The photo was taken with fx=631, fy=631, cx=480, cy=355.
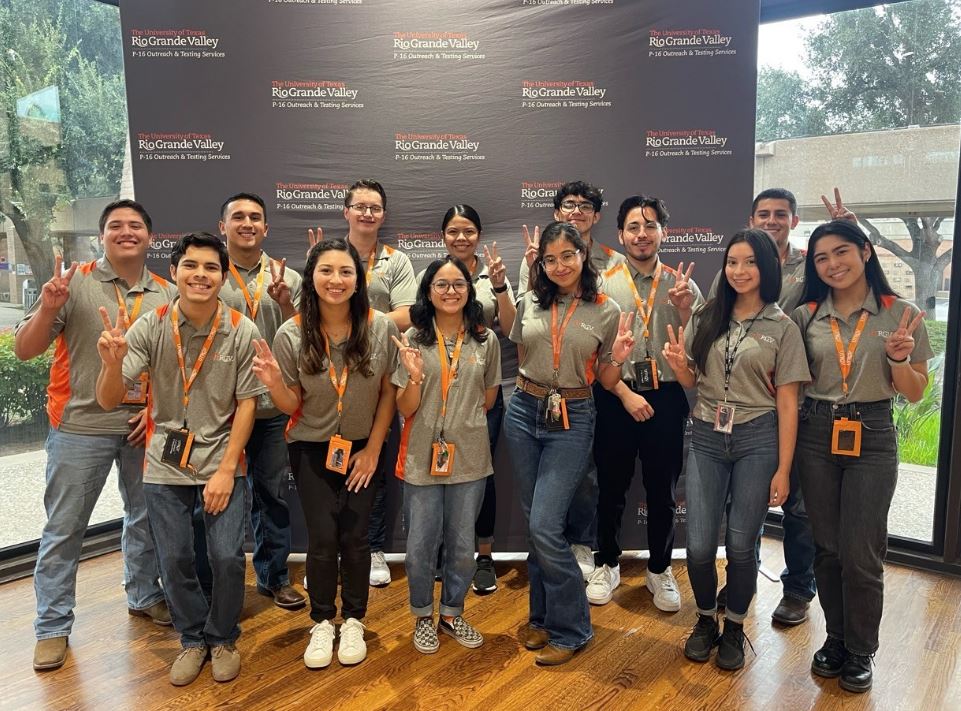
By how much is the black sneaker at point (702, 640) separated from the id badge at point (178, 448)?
2156 millimetres

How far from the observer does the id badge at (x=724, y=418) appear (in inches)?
96.1

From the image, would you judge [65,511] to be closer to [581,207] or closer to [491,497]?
[491,497]

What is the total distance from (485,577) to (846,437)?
1.88 metres

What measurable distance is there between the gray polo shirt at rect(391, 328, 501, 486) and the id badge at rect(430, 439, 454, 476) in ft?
0.09

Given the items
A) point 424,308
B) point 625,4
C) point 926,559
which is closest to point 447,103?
point 625,4

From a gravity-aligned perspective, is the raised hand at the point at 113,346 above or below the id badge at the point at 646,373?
above

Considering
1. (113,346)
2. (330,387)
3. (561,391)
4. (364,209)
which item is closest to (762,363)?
(561,391)

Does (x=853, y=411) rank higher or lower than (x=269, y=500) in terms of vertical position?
higher

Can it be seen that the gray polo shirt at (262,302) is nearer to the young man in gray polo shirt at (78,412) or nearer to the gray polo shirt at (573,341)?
the young man in gray polo shirt at (78,412)

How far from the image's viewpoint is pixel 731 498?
2.50 metres

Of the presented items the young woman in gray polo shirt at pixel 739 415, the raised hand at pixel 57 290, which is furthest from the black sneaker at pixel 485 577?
the raised hand at pixel 57 290

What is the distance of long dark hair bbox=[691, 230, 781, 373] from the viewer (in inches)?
95.4

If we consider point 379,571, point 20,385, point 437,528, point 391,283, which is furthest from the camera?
point 20,385

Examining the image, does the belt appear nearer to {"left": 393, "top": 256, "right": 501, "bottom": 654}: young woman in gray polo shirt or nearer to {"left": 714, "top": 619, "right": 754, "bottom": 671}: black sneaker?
{"left": 393, "top": 256, "right": 501, "bottom": 654}: young woman in gray polo shirt
